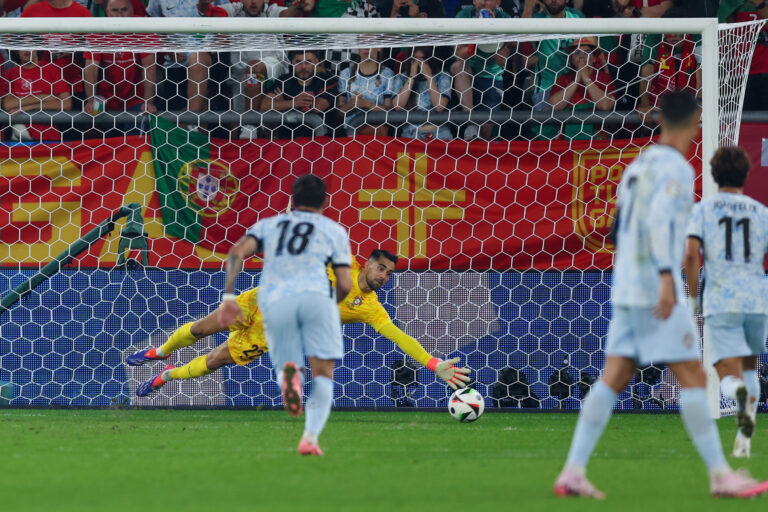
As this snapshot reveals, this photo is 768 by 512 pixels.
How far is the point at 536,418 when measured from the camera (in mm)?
9875

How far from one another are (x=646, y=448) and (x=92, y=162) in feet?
19.2

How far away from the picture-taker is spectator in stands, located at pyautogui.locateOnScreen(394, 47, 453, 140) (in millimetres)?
11305

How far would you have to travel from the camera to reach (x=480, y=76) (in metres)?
11.6

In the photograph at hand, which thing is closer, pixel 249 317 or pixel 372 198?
pixel 249 317

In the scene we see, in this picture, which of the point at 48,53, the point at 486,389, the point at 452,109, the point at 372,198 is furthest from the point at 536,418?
the point at 48,53

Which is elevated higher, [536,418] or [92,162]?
[92,162]

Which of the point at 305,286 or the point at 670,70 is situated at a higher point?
the point at 670,70

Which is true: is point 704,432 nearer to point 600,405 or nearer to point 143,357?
point 600,405

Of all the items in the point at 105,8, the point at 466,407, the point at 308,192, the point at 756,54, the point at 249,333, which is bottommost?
the point at 466,407

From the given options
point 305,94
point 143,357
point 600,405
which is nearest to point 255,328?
point 143,357

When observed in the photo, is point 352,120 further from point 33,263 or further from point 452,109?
point 33,263

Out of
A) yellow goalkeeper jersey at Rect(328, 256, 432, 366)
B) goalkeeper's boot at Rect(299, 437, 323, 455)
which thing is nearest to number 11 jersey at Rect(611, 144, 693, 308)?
goalkeeper's boot at Rect(299, 437, 323, 455)

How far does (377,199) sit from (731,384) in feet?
15.9

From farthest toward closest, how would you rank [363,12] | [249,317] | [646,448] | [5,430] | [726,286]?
[363,12]
[249,317]
[5,430]
[646,448]
[726,286]
